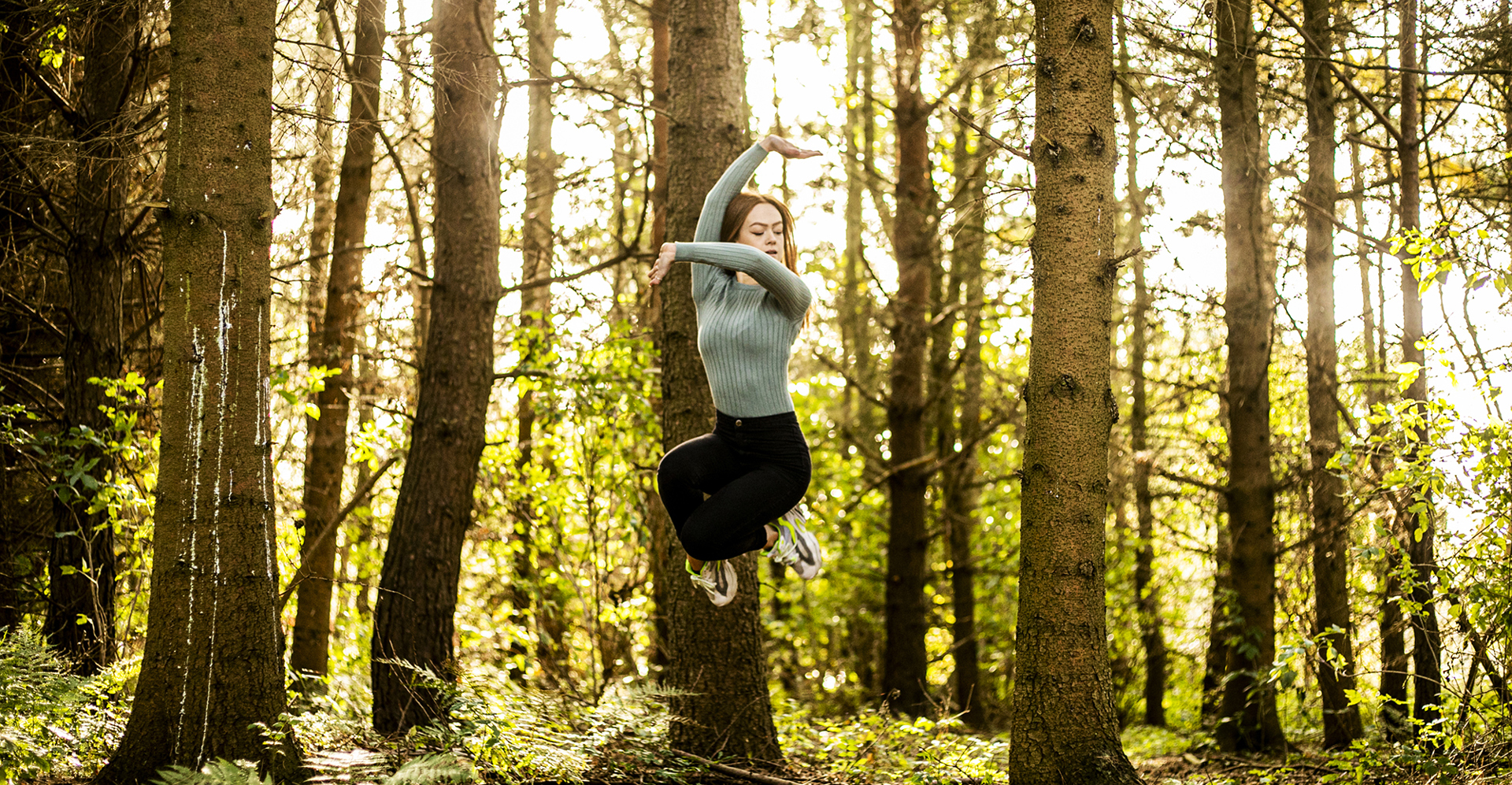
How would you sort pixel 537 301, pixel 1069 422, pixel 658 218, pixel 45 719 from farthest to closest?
pixel 537 301 → pixel 658 218 → pixel 45 719 → pixel 1069 422

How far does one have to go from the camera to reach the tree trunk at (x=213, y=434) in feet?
14.3

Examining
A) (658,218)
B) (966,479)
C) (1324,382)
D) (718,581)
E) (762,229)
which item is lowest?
(718,581)

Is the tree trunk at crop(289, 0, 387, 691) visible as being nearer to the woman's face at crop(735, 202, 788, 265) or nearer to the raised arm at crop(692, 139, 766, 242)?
the raised arm at crop(692, 139, 766, 242)

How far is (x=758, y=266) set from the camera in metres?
4.11

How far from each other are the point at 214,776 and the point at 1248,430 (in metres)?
7.33

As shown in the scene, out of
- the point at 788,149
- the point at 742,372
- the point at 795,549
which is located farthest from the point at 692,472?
the point at 788,149

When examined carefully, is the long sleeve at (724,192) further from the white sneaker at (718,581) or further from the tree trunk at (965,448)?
the tree trunk at (965,448)

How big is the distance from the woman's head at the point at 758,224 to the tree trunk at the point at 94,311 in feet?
15.0

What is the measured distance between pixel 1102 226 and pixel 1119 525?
849 cm

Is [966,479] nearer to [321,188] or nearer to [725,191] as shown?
[321,188]

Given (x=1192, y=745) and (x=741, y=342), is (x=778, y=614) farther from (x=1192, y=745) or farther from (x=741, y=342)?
(x=741, y=342)

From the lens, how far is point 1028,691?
14.3 feet

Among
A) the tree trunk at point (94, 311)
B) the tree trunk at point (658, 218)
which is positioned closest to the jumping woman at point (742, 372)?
the tree trunk at point (94, 311)

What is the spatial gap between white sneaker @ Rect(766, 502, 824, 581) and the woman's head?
120 cm
